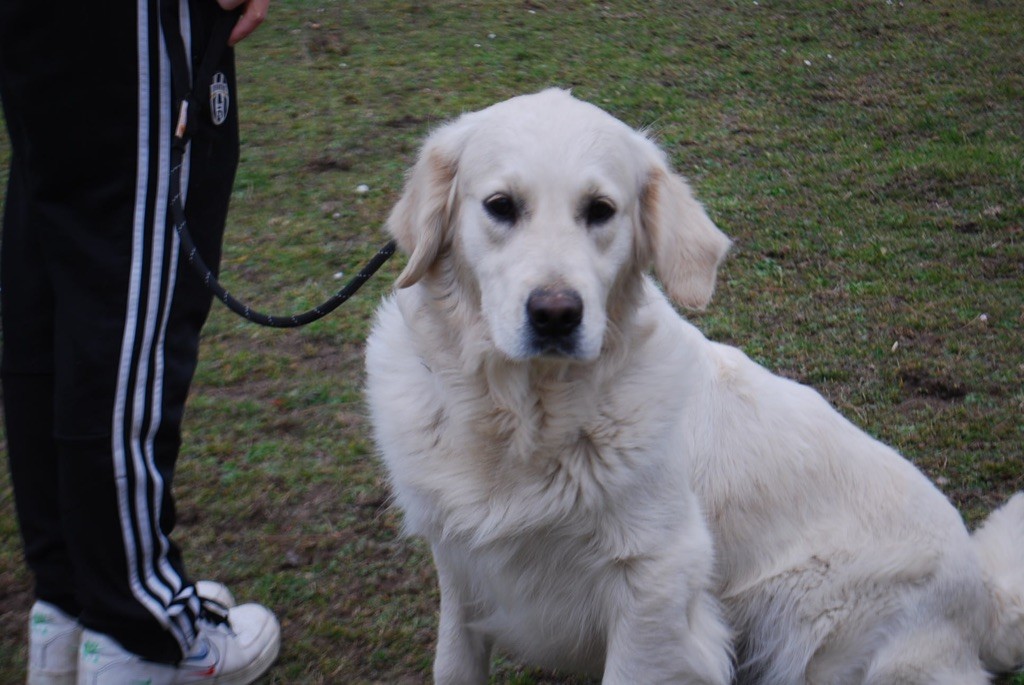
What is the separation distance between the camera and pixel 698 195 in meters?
5.37

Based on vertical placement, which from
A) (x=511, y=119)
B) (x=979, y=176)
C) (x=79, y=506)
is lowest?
(x=979, y=176)

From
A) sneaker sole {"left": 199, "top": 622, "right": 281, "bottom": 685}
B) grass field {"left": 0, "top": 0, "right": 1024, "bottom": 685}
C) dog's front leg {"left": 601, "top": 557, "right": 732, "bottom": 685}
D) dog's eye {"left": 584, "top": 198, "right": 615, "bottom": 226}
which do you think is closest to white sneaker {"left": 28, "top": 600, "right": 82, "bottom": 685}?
grass field {"left": 0, "top": 0, "right": 1024, "bottom": 685}

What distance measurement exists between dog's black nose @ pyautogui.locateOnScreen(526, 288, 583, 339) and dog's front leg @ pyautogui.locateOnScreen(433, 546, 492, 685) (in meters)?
0.72

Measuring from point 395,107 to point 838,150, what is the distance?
115 inches

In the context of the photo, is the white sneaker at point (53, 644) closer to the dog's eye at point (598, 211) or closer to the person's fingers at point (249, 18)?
the person's fingers at point (249, 18)

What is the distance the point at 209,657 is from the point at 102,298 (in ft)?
3.21

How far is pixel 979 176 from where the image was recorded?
5.53m

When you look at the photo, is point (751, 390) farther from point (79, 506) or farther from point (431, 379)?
point (79, 506)

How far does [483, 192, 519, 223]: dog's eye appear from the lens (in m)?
2.11

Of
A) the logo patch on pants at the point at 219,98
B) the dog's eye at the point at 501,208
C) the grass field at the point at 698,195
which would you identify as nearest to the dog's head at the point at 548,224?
the dog's eye at the point at 501,208

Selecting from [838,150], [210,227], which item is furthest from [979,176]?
[210,227]

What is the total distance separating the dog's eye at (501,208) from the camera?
211 centimetres

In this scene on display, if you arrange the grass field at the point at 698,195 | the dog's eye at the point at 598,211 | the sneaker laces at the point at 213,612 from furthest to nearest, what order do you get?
the grass field at the point at 698,195 < the sneaker laces at the point at 213,612 < the dog's eye at the point at 598,211

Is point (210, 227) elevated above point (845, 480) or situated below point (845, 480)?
above
